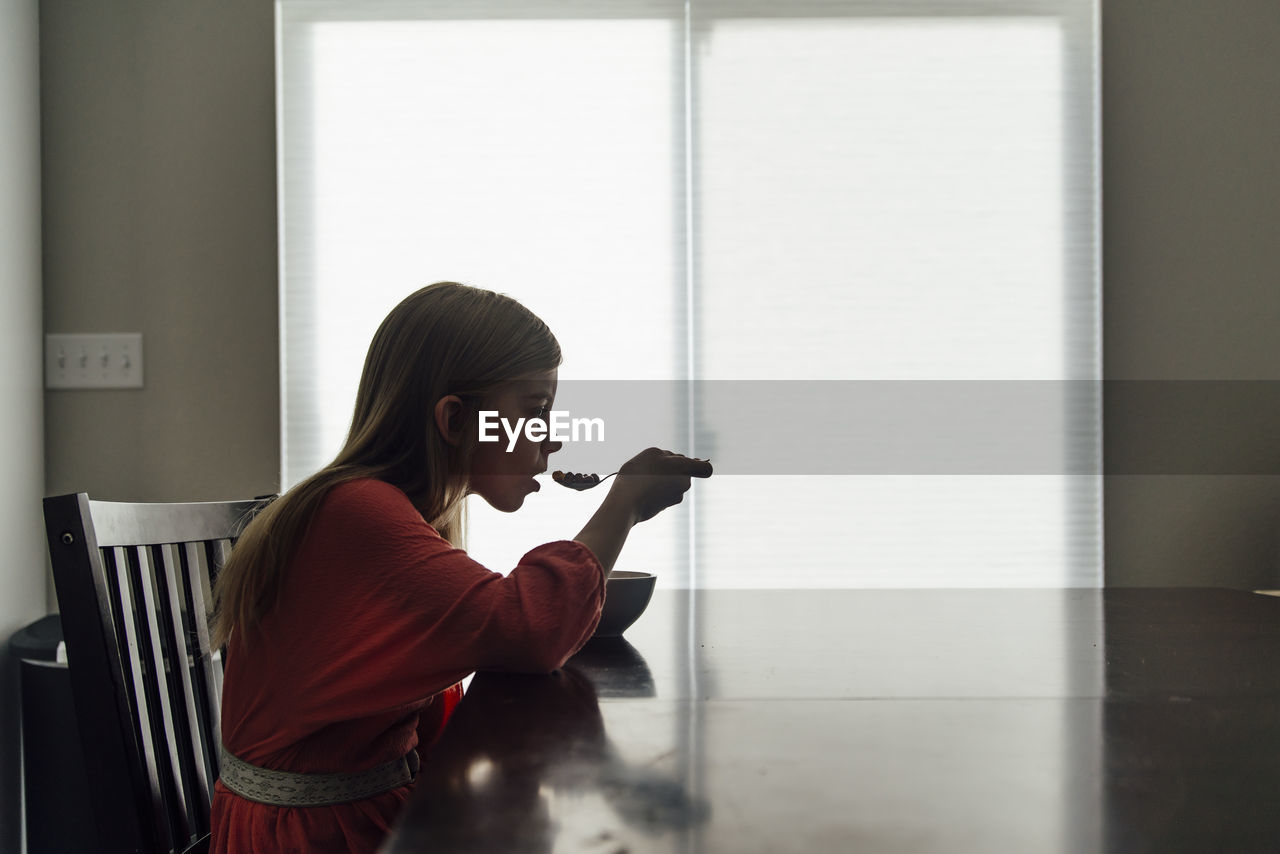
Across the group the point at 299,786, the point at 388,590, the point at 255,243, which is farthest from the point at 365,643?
the point at 255,243

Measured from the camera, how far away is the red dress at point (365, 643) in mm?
738

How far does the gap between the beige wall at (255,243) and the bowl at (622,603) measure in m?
1.27

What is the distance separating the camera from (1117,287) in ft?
6.71

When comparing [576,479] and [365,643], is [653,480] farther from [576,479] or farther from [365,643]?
[365,643]

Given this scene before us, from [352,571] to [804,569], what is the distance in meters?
1.42

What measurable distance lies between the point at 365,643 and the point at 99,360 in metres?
1.59

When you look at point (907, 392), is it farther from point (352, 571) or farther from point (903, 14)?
point (352, 571)

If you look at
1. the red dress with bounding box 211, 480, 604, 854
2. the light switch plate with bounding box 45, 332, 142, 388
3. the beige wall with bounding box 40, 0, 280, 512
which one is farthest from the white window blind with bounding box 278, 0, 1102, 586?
the red dress with bounding box 211, 480, 604, 854

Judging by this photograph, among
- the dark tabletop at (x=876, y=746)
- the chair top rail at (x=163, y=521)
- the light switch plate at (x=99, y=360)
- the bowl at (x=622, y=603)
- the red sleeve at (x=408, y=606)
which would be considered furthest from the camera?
the light switch plate at (x=99, y=360)

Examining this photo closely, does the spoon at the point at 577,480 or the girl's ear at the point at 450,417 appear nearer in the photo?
the girl's ear at the point at 450,417

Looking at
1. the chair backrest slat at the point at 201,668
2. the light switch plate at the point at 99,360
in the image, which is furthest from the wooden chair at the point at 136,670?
the light switch plate at the point at 99,360

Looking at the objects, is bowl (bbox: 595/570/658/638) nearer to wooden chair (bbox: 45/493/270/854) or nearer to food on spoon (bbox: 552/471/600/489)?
food on spoon (bbox: 552/471/600/489)

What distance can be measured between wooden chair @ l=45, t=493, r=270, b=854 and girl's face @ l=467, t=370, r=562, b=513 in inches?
12.9

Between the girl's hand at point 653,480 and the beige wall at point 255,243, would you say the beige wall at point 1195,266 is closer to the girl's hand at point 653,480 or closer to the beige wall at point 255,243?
the beige wall at point 255,243
